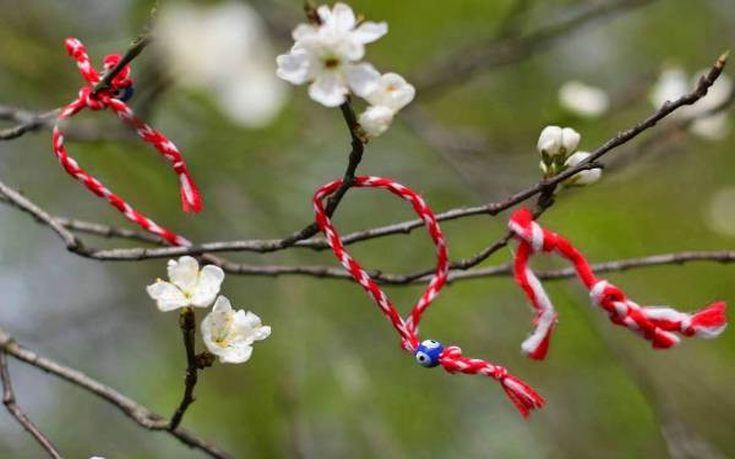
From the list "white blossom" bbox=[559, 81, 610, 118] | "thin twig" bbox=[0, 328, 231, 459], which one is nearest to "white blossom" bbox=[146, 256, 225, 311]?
"thin twig" bbox=[0, 328, 231, 459]

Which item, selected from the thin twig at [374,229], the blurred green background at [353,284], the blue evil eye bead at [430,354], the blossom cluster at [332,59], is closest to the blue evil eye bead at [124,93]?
the thin twig at [374,229]

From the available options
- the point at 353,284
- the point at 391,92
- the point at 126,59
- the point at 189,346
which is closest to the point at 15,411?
the point at 189,346

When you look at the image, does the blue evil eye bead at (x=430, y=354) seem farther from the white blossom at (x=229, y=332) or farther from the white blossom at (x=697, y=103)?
the white blossom at (x=697, y=103)

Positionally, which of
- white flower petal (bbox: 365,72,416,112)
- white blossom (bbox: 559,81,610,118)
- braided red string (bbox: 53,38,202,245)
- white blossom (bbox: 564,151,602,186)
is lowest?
white blossom (bbox: 564,151,602,186)

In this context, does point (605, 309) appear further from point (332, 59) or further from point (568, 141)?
point (332, 59)

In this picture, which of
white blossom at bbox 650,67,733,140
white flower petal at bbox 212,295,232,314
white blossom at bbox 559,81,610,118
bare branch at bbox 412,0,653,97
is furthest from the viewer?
bare branch at bbox 412,0,653,97

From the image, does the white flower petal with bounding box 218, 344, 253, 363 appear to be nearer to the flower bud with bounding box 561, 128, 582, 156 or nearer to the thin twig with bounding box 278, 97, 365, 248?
the thin twig with bounding box 278, 97, 365, 248
